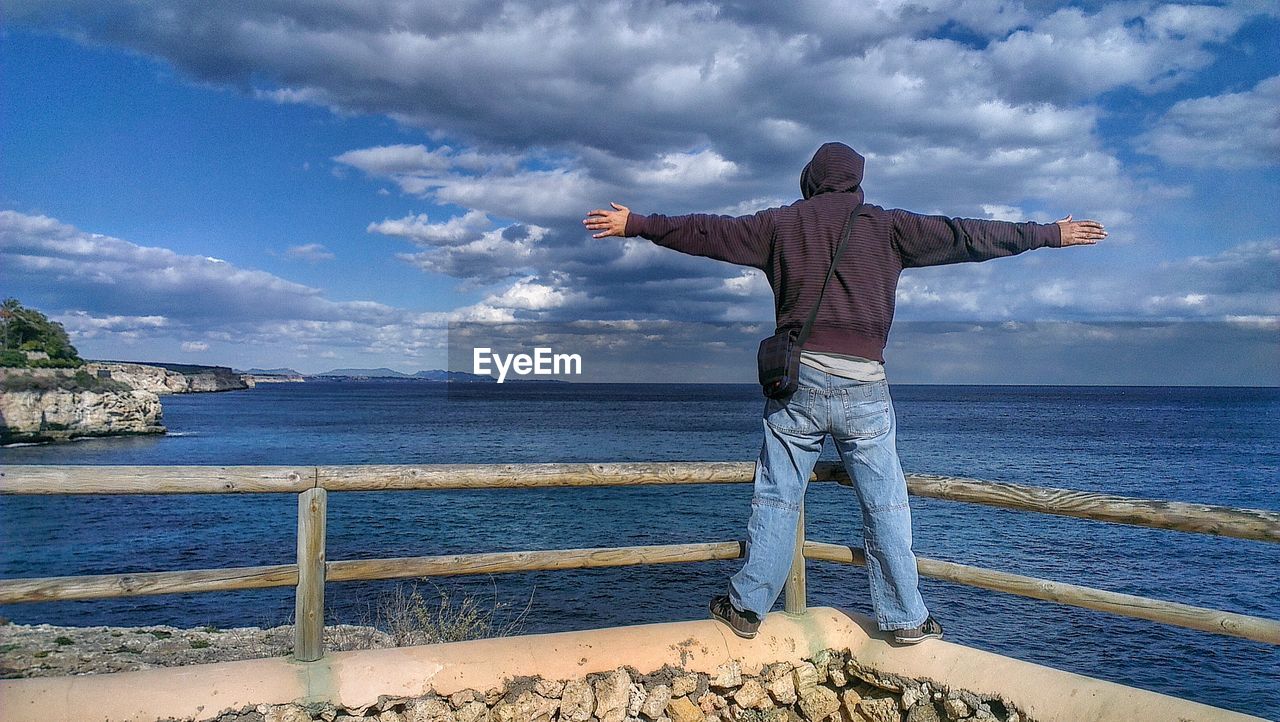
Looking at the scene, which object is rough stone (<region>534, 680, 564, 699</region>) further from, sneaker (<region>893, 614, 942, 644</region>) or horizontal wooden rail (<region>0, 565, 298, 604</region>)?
sneaker (<region>893, 614, 942, 644</region>)

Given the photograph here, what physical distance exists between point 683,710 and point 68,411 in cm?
7478

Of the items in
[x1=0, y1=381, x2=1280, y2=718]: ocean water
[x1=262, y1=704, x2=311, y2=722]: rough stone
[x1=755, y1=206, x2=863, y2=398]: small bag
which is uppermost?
[x1=755, y1=206, x2=863, y2=398]: small bag

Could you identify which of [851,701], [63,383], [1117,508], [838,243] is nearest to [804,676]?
[851,701]

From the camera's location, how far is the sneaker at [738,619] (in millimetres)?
4004

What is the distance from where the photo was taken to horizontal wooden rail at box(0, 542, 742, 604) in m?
3.40

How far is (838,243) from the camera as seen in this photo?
3.74 metres

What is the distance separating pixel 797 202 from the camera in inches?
156

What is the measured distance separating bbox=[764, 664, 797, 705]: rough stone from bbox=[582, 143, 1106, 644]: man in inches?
12.2

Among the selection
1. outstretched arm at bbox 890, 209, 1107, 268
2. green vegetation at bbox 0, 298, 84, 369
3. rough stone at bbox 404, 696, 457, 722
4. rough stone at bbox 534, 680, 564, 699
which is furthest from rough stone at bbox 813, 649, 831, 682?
green vegetation at bbox 0, 298, 84, 369

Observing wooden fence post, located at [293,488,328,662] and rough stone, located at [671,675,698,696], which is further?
rough stone, located at [671,675,698,696]

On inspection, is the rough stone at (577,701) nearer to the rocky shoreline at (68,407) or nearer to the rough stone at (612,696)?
the rough stone at (612,696)

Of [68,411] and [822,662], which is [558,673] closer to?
[822,662]

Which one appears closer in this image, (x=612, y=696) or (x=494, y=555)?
(x=612, y=696)

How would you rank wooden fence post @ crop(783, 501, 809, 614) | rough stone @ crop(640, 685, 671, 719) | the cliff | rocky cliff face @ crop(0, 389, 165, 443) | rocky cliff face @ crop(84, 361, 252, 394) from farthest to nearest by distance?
rocky cliff face @ crop(84, 361, 252, 394) < the cliff < rocky cliff face @ crop(0, 389, 165, 443) < wooden fence post @ crop(783, 501, 809, 614) < rough stone @ crop(640, 685, 671, 719)
